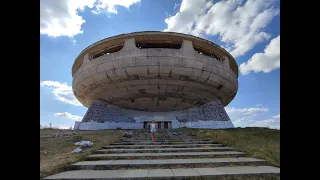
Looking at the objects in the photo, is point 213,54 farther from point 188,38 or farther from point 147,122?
point 147,122

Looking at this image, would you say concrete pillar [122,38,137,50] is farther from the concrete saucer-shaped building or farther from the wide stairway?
the wide stairway

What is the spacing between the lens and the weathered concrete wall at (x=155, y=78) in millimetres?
21109

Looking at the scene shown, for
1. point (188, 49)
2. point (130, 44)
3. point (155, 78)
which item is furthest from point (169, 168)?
point (130, 44)

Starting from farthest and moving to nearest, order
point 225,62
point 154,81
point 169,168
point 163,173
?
point 225,62 → point 154,81 → point 169,168 → point 163,173

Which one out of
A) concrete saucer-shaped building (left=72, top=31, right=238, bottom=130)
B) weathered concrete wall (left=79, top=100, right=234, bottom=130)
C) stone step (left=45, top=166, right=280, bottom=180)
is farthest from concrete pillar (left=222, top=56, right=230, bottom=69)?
stone step (left=45, top=166, right=280, bottom=180)

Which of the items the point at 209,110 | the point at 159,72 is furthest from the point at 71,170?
the point at 209,110

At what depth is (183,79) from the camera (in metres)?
22.1

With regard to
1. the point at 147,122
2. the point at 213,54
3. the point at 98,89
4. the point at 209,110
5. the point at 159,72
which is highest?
the point at 213,54

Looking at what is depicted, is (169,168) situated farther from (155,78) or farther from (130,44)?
(130,44)

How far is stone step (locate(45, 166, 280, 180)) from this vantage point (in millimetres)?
5734

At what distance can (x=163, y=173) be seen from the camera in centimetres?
604

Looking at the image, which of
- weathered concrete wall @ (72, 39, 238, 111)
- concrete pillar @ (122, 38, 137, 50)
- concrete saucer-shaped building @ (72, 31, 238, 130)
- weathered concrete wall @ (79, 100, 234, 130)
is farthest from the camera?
weathered concrete wall @ (79, 100, 234, 130)

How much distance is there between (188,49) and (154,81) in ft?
16.2
